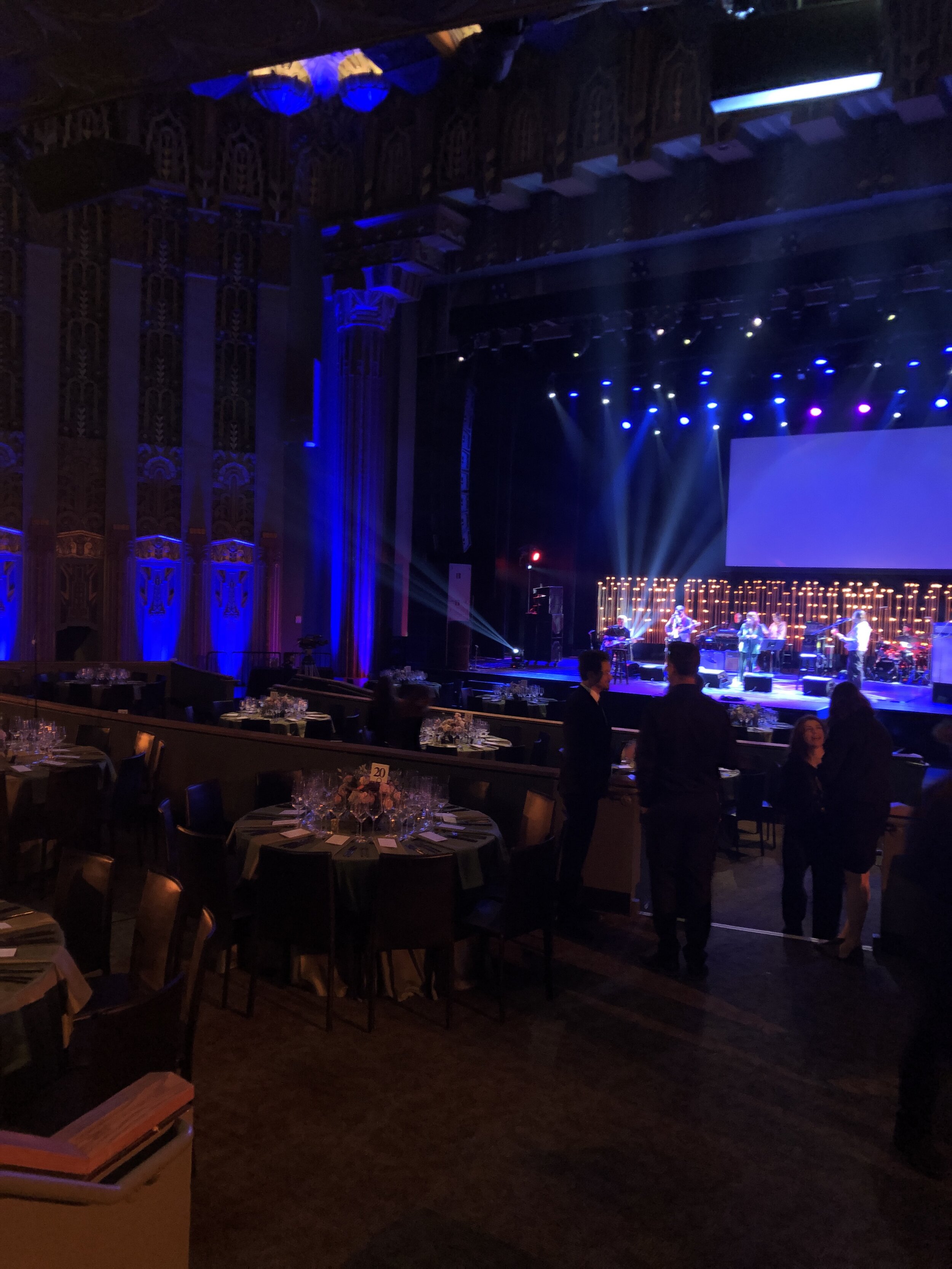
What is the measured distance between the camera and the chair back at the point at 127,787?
6.38m

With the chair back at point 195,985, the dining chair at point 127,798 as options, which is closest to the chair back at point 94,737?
the dining chair at point 127,798

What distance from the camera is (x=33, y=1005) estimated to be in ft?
9.11

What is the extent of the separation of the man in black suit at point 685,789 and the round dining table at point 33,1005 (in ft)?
8.88

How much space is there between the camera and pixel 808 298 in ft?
42.5

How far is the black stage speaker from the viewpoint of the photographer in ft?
24.1

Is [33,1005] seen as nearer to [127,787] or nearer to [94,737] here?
[127,787]

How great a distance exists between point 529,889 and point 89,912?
1904 mm

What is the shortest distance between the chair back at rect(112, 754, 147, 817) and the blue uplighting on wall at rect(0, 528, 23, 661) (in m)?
8.96

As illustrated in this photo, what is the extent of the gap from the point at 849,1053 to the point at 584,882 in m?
2.12

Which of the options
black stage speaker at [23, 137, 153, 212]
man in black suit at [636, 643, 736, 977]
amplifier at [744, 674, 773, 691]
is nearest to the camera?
man in black suit at [636, 643, 736, 977]

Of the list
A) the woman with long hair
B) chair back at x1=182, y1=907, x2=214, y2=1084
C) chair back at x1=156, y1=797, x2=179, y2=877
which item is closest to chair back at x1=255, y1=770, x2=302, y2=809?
chair back at x1=156, y1=797, x2=179, y2=877

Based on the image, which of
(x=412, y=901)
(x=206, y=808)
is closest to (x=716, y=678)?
(x=206, y=808)

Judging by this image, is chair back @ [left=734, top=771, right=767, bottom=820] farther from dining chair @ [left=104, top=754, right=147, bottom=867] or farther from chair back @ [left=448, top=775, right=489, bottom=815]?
dining chair @ [left=104, top=754, right=147, bottom=867]

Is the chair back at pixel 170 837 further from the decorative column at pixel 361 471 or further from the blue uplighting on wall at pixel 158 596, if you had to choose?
the decorative column at pixel 361 471
